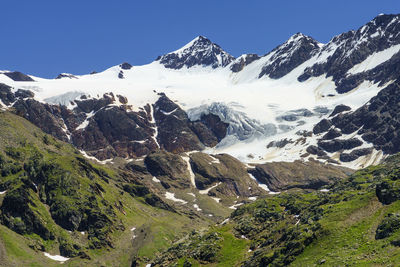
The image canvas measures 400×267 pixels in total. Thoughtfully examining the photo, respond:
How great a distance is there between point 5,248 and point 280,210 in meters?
126

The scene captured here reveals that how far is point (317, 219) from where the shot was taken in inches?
3364

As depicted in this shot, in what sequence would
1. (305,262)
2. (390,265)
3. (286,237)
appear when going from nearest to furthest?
1. (390,265)
2. (305,262)
3. (286,237)

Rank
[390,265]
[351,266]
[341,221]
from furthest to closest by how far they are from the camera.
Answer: [341,221] → [351,266] → [390,265]

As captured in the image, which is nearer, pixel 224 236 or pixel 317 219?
pixel 317 219

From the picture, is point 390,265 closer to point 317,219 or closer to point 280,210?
point 317,219

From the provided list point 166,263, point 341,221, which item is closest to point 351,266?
point 341,221

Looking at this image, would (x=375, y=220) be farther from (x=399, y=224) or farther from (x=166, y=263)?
(x=166, y=263)

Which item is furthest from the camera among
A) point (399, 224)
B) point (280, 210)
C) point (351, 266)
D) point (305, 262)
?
point (280, 210)

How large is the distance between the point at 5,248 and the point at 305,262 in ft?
495


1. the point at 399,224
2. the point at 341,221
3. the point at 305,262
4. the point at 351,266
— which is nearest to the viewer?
the point at 351,266

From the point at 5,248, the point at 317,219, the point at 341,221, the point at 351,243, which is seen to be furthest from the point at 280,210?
the point at 5,248

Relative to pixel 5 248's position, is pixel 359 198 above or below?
above

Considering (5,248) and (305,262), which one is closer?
(305,262)

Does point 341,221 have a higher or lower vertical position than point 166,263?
higher
